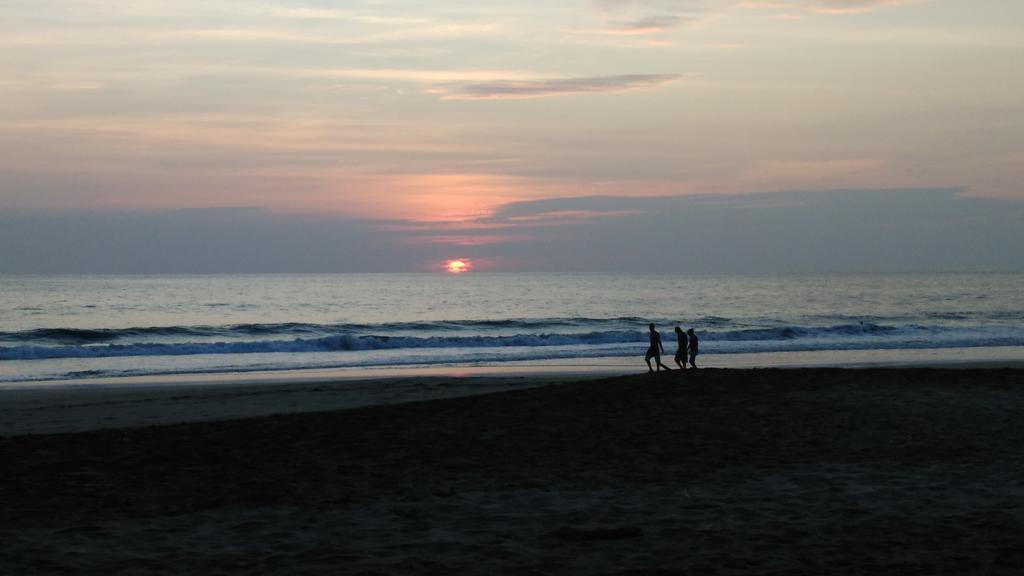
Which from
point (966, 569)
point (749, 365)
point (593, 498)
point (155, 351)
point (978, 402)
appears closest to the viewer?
point (966, 569)

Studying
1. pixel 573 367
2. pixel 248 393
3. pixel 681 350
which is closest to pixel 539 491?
pixel 248 393

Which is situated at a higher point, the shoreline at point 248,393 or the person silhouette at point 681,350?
the person silhouette at point 681,350

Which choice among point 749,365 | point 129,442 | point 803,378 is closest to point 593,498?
point 129,442

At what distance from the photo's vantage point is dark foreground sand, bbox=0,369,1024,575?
7641 mm

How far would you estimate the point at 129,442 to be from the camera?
13.1 metres

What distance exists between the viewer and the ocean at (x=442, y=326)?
129 ft

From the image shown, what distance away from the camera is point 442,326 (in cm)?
6331

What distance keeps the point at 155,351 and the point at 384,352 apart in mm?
9812

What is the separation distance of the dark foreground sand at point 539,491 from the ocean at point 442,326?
18.8 m

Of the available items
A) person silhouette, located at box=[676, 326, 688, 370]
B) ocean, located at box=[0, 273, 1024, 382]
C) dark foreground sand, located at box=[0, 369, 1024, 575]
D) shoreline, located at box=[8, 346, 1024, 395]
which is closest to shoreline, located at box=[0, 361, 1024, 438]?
shoreline, located at box=[8, 346, 1024, 395]

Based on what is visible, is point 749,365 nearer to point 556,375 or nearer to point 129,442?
point 556,375

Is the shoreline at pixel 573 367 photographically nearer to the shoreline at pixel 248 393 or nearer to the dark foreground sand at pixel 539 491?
the shoreline at pixel 248 393

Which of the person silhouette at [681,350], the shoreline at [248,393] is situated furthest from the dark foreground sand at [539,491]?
the person silhouette at [681,350]

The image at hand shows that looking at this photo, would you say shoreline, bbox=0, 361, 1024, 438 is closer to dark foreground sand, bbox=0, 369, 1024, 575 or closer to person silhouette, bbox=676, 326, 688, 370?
person silhouette, bbox=676, 326, 688, 370
